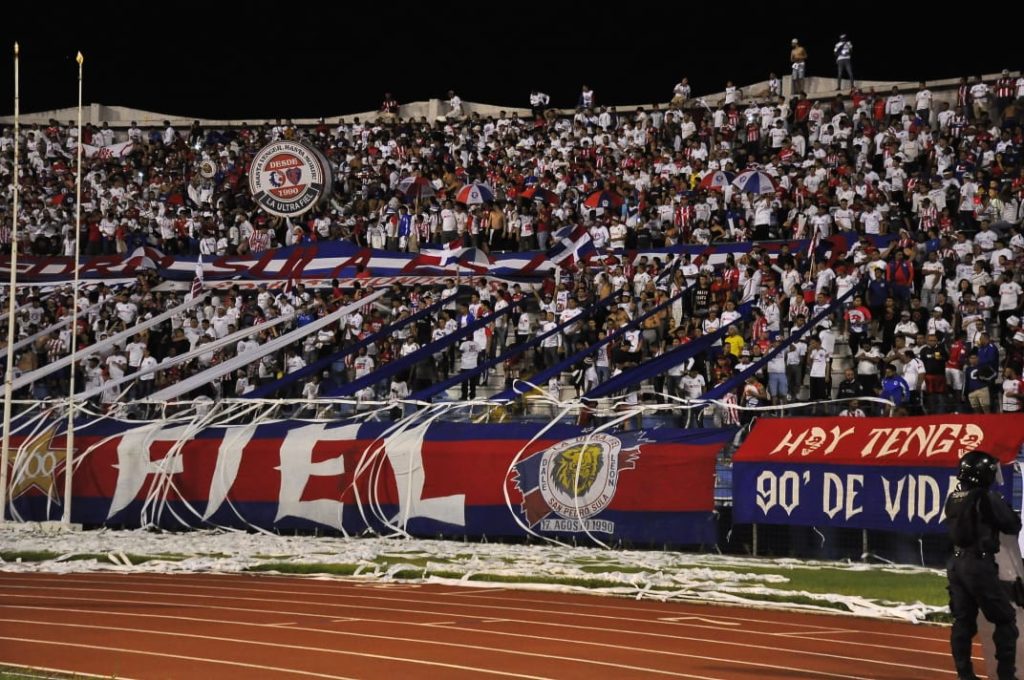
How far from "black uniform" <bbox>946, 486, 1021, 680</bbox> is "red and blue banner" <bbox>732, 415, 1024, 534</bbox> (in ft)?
22.3

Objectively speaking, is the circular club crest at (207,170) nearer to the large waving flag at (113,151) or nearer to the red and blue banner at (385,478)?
the large waving flag at (113,151)

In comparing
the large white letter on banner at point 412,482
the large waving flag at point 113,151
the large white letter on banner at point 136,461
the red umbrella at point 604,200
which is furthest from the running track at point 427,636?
the large waving flag at point 113,151

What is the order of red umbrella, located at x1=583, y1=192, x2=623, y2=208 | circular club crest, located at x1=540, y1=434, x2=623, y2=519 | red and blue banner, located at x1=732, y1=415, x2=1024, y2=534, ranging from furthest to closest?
red umbrella, located at x1=583, y1=192, x2=623, y2=208 → circular club crest, located at x1=540, y1=434, x2=623, y2=519 → red and blue banner, located at x1=732, y1=415, x2=1024, y2=534

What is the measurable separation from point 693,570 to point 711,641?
4.37 metres

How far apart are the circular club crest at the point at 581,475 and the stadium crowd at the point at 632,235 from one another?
2271 millimetres

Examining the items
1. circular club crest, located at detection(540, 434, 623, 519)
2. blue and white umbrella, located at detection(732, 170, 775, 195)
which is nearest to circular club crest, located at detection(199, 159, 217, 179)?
blue and white umbrella, located at detection(732, 170, 775, 195)

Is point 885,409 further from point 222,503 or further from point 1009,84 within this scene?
point 1009,84

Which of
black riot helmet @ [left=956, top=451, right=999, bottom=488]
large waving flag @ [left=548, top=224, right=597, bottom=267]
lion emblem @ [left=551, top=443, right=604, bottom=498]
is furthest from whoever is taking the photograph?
large waving flag @ [left=548, top=224, right=597, bottom=267]

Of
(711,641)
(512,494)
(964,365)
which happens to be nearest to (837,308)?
(964,365)

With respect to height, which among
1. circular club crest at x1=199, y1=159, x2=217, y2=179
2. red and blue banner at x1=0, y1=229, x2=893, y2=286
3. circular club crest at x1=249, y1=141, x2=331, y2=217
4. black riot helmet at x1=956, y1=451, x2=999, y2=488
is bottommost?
black riot helmet at x1=956, y1=451, x2=999, y2=488

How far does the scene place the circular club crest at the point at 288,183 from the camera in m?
37.0

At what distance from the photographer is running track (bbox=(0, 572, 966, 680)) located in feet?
36.0

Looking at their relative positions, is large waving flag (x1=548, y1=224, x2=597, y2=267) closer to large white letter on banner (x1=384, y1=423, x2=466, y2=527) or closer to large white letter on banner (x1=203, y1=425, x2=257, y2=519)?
large white letter on banner (x1=203, y1=425, x2=257, y2=519)

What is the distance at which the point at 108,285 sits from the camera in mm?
36594
